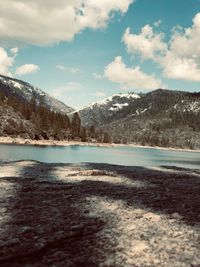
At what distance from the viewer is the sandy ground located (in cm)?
1139

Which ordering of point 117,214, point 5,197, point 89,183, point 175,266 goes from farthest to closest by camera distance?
point 89,183, point 5,197, point 117,214, point 175,266

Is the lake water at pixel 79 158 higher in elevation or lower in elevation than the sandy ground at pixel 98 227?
lower

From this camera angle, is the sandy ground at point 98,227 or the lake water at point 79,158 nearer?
the sandy ground at point 98,227

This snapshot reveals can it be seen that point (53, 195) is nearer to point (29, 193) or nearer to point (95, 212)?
point (29, 193)

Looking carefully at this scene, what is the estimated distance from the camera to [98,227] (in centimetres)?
1466

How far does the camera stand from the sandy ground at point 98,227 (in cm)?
1139

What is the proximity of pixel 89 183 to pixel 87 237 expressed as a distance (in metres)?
13.1

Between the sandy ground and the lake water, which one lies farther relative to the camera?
the lake water

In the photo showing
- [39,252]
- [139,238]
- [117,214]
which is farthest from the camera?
[117,214]

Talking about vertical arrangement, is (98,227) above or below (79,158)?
above

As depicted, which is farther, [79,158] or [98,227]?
[79,158]

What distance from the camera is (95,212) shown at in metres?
17.1

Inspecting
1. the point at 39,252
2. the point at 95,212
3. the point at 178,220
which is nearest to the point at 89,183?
the point at 95,212

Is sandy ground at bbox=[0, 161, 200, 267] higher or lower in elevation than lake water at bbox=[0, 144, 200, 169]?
higher
